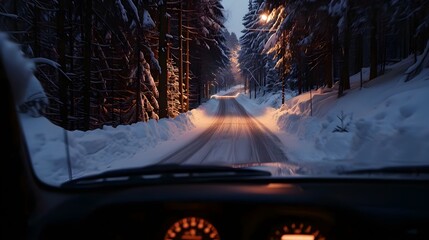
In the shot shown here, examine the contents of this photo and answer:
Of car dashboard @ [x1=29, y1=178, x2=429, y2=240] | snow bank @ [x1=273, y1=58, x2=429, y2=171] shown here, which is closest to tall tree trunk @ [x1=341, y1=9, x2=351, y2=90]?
snow bank @ [x1=273, y1=58, x2=429, y2=171]

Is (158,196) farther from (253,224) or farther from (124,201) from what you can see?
(253,224)

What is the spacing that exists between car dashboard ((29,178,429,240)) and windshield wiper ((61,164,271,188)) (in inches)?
10.1

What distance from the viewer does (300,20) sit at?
88.3ft

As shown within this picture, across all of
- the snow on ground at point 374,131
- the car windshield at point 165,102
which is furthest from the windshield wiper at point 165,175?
the snow on ground at point 374,131

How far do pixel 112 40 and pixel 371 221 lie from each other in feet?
74.2

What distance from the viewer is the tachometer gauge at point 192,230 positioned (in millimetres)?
2400

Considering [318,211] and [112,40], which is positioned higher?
[112,40]

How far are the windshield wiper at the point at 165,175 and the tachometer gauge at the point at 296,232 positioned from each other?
51cm

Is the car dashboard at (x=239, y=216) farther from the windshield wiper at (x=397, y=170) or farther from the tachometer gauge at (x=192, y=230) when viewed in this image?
the windshield wiper at (x=397, y=170)

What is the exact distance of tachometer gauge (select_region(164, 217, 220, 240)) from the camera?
2400 mm

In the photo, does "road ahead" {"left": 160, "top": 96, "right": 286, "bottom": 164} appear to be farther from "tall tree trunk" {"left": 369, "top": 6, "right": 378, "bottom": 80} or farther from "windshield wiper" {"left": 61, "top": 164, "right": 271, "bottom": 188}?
"tall tree trunk" {"left": 369, "top": 6, "right": 378, "bottom": 80}

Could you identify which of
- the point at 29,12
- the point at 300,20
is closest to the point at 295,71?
the point at 300,20

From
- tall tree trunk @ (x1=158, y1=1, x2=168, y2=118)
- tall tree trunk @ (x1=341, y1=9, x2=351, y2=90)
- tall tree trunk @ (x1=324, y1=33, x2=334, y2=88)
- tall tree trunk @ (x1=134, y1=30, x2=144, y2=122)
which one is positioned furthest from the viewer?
tall tree trunk @ (x1=324, y1=33, x2=334, y2=88)

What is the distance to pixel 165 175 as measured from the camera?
9.66 ft
